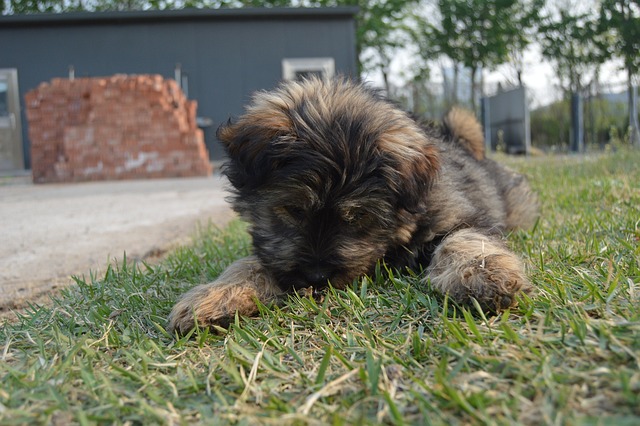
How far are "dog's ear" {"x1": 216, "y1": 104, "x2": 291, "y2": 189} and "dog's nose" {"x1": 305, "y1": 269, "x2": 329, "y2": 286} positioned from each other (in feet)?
1.64

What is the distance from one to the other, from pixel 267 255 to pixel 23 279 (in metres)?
1.95

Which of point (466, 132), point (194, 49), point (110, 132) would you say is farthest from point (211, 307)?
point (194, 49)

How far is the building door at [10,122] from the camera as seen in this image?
18312 mm

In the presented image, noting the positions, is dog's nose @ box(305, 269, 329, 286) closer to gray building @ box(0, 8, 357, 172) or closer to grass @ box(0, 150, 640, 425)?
grass @ box(0, 150, 640, 425)


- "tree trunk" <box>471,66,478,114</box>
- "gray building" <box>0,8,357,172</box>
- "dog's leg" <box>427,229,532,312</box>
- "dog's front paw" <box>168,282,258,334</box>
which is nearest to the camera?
"dog's leg" <box>427,229,532,312</box>

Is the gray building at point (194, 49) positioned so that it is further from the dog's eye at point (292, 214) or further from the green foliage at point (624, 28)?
the dog's eye at point (292, 214)

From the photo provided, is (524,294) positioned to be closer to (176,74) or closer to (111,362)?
(111,362)

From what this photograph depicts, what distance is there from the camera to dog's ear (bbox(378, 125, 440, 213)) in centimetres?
256

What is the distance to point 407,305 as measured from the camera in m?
2.22

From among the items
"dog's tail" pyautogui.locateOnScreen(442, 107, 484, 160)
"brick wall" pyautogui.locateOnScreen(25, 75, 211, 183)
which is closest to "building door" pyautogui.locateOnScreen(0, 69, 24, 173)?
"brick wall" pyautogui.locateOnScreen(25, 75, 211, 183)

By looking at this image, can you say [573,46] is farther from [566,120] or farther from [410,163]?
[410,163]

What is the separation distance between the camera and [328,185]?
2.43 metres

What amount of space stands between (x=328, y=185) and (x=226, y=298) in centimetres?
65

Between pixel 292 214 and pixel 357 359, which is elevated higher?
pixel 292 214
